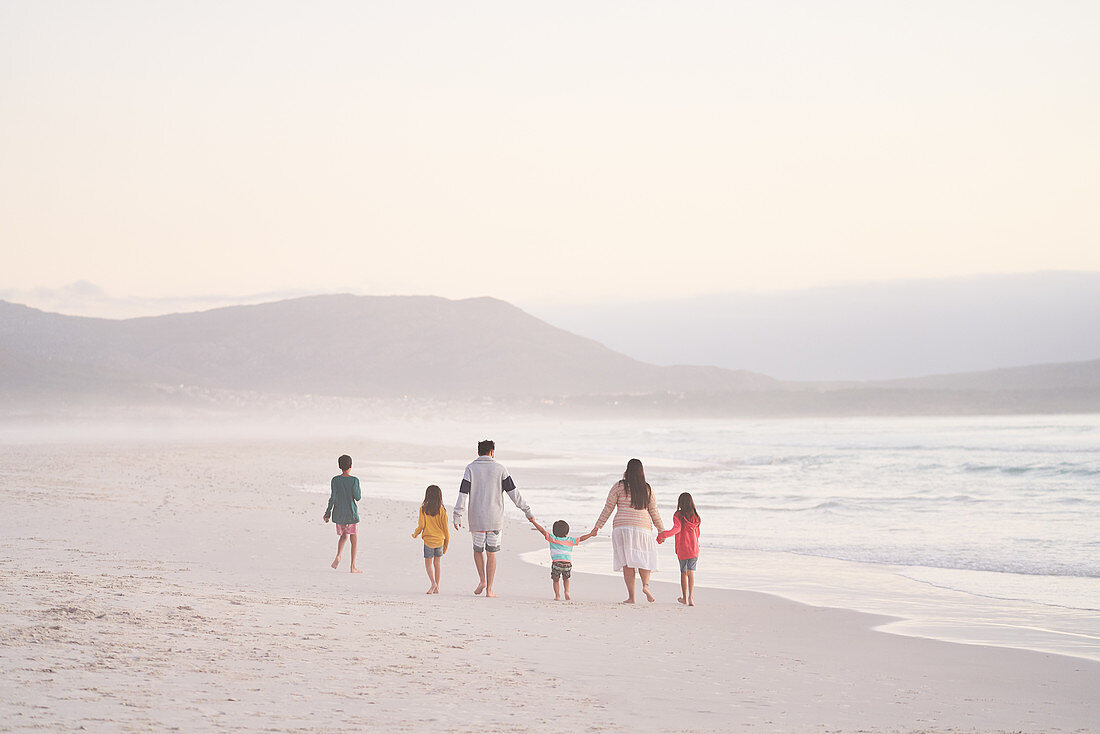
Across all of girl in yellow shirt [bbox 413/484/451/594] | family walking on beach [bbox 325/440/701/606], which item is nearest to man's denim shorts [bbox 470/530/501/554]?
family walking on beach [bbox 325/440/701/606]

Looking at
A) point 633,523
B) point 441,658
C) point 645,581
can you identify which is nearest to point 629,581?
point 645,581

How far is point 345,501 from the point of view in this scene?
11102 mm

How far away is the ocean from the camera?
9.98 metres

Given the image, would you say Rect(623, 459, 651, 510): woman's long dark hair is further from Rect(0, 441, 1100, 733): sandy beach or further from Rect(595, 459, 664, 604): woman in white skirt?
Rect(0, 441, 1100, 733): sandy beach

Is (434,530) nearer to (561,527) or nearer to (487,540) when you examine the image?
(487,540)

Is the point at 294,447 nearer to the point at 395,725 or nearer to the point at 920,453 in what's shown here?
the point at 920,453

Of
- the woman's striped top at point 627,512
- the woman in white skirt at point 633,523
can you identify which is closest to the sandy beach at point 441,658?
the woman in white skirt at point 633,523

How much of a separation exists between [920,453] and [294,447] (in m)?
24.2

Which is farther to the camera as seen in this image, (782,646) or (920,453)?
(920,453)

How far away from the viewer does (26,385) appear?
102m

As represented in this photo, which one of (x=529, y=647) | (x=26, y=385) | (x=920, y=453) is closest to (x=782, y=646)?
(x=529, y=647)

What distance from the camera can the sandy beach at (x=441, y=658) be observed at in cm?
532

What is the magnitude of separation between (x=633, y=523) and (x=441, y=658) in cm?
350

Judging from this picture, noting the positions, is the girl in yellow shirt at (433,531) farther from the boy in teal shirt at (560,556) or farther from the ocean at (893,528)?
the ocean at (893,528)
